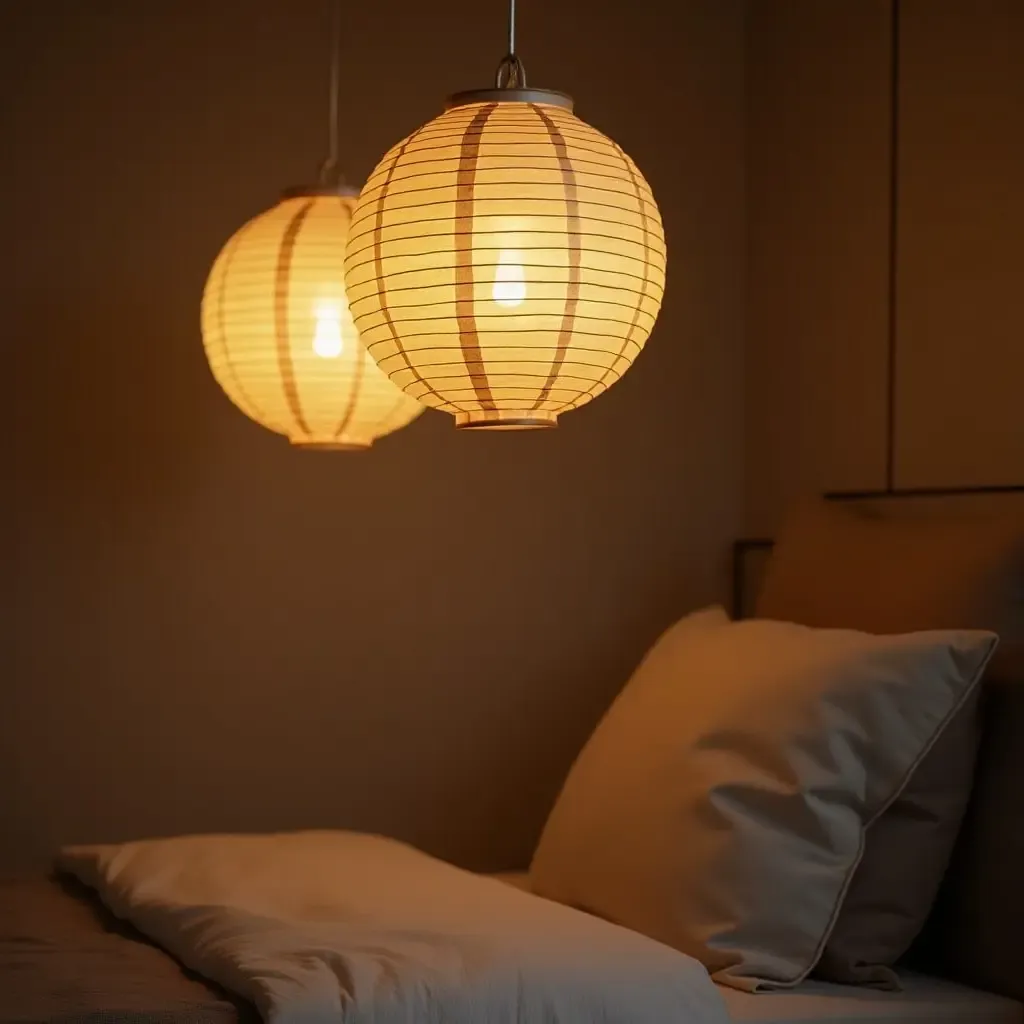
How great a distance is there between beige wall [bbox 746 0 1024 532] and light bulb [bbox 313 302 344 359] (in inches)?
40.7

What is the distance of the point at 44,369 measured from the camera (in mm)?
2939

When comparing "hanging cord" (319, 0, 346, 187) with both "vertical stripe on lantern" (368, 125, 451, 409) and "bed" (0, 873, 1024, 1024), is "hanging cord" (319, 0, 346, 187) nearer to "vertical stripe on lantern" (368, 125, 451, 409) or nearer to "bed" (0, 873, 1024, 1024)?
"vertical stripe on lantern" (368, 125, 451, 409)

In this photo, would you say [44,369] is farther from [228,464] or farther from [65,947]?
[65,947]

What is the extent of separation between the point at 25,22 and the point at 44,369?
646mm

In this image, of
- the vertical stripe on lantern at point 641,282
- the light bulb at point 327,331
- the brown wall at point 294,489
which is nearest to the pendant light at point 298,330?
the light bulb at point 327,331

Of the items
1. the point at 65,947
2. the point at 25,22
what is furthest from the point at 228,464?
the point at 65,947

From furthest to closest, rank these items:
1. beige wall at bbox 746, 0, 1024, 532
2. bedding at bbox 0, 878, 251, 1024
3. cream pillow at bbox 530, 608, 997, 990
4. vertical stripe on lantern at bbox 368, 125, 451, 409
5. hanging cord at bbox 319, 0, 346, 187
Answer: hanging cord at bbox 319, 0, 346, 187, beige wall at bbox 746, 0, 1024, 532, cream pillow at bbox 530, 608, 997, 990, vertical stripe on lantern at bbox 368, 125, 451, 409, bedding at bbox 0, 878, 251, 1024

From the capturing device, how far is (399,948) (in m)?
1.80

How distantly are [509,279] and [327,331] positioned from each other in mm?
755

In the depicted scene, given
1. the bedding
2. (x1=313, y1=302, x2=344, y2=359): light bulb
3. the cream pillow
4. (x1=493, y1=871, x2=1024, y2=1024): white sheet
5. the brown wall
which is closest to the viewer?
the bedding

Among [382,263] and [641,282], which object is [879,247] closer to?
[641,282]

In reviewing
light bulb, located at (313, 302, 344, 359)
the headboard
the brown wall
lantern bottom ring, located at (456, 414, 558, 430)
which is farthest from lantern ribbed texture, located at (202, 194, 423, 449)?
the headboard

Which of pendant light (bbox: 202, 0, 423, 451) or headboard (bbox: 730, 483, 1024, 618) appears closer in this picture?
pendant light (bbox: 202, 0, 423, 451)

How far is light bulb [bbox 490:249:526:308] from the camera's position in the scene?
1.74m
